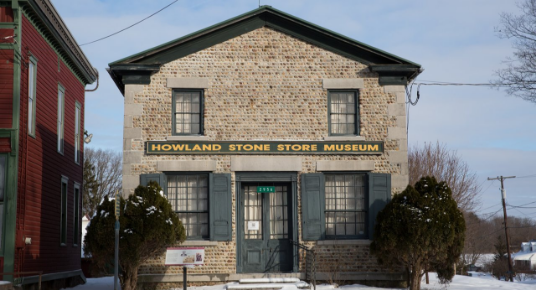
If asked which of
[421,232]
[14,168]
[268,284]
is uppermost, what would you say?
[14,168]

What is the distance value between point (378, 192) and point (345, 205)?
966 millimetres

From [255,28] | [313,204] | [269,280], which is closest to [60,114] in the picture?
[255,28]

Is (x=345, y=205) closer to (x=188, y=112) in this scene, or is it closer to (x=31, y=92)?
(x=188, y=112)

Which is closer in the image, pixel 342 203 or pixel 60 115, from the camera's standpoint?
pixel 342 203

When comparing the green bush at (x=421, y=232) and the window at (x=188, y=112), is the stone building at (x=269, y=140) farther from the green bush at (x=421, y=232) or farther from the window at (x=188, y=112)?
the green bush at (x=421, y=232)

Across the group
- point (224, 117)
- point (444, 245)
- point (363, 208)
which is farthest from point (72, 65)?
point (444, 245)

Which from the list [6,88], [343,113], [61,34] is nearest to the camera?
[6,88]

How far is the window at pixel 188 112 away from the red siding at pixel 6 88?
4.22 meters

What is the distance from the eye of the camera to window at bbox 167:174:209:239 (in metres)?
17.2

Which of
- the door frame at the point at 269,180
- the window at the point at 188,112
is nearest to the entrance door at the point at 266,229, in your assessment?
the door frame at the point at 269,180

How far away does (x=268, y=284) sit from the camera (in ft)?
52.1

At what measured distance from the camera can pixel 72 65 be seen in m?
22.4

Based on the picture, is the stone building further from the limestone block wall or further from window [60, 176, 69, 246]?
window [60, 176, 69, 246]

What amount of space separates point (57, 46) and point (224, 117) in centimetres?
628
